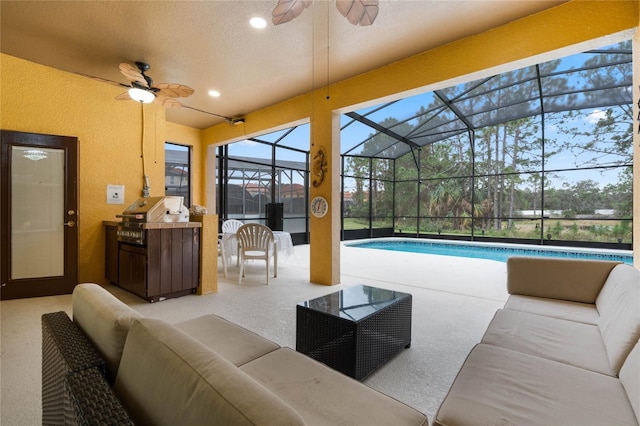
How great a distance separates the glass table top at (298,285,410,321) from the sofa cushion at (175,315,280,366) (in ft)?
1.77

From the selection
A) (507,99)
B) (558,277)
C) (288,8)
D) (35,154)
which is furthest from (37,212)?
(507,99)

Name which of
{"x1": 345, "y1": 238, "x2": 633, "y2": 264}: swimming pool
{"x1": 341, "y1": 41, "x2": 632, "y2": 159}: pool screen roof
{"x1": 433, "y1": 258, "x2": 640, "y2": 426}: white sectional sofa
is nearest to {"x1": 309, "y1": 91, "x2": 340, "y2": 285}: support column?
{"x1": 433, "y1": 258, "x2": 640, "y2": 426}: white sectional sofa

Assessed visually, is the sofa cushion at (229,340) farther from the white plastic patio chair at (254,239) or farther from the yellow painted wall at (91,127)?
the yellow painted wall at (91,127)

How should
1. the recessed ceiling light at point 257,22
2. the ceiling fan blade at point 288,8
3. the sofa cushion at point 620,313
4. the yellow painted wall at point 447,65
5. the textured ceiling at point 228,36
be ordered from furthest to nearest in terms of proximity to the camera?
the recessed ceiling light at point 257,22 < the textured ceiling at point 228,36 < the yellow painted wall at point 447,65 < the ceiling fan blade at point 288,8 < the sofa cushion at point 620,313

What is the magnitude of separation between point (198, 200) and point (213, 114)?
2.17m

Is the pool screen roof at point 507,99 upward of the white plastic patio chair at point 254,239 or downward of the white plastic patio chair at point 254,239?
upward

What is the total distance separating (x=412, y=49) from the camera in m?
3.37

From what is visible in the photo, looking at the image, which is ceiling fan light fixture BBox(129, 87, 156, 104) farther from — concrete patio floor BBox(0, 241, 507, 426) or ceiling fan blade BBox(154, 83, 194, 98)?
concrete patio floor BBox(0, 241, 507, 426)

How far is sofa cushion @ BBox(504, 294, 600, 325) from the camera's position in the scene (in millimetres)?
1916

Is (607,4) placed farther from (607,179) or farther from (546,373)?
(607,179)

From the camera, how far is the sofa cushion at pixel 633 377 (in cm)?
100

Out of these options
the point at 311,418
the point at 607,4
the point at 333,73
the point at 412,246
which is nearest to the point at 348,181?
the point at 412,246

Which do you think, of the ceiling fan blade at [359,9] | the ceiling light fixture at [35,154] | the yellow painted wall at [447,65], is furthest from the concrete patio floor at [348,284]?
the ceiling fan blade at [359,9]

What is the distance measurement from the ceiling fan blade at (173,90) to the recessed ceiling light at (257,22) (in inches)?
46.2
